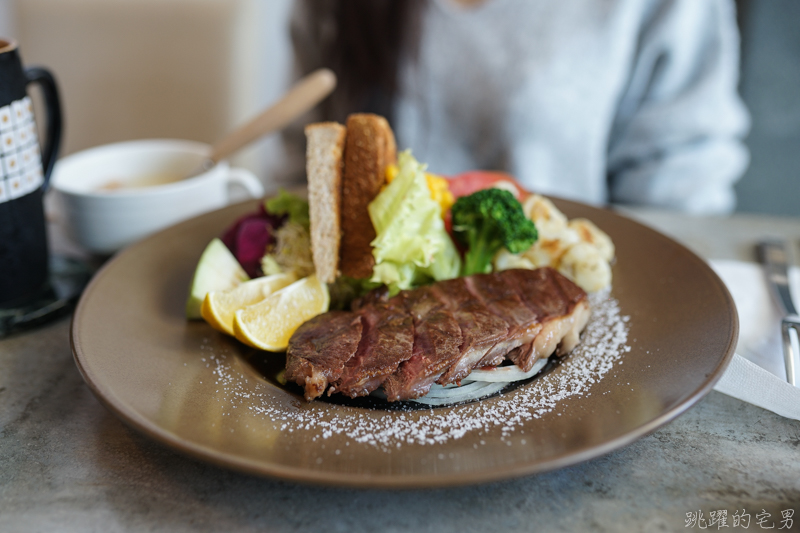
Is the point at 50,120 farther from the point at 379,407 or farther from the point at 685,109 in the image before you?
the point at 685,109

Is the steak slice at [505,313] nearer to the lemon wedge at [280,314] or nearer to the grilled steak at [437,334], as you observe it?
the grilled steak at [437,334]

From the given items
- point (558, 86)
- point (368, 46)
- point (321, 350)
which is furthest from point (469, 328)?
point (368, 46)

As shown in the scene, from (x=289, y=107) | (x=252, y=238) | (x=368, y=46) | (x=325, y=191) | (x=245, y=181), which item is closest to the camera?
(x=325, y=191)

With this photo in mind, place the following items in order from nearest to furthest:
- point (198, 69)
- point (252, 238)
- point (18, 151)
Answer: point (18, 151)
point (252, 238)
point (198, 69)

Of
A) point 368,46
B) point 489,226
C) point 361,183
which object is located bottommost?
point 489,226

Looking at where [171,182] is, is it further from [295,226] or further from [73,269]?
Result: [295,226]

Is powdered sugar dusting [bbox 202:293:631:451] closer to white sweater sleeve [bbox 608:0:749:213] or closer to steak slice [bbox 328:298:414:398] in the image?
steak slice [bbox 328:298:414:398]

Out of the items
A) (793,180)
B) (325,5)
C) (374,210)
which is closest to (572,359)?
(374,210)
